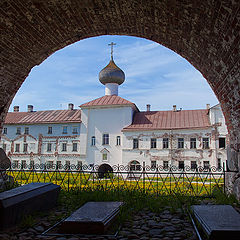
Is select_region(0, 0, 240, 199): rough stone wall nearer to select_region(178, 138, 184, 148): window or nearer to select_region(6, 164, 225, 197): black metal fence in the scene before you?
select_region(6, 164, 225, 197): black metal fence

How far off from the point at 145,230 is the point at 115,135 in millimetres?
24109

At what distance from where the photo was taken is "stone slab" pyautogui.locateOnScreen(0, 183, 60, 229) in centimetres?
403

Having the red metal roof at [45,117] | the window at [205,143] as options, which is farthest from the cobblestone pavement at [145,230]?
the red metal roof at [45,117]

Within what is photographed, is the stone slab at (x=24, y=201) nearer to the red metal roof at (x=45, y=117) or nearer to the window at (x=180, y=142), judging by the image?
the window at (x=180, y=142)

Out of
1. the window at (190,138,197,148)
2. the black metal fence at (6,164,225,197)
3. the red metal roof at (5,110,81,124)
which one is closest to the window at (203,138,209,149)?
the window at (190,138,197,148)

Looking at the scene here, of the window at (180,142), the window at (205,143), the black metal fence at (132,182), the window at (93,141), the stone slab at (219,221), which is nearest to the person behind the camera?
the stone slab at (219,221)

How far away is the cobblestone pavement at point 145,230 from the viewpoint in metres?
3.68

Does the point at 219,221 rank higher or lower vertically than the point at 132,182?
higher

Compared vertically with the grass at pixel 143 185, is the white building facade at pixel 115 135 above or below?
above

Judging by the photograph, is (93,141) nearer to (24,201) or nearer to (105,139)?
(105,139)

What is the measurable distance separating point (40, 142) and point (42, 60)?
26.0 m

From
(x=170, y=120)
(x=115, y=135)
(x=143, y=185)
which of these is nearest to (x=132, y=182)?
(x=143, y=185)

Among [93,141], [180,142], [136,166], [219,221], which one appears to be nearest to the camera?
[219,221]

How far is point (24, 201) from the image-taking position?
447cm
